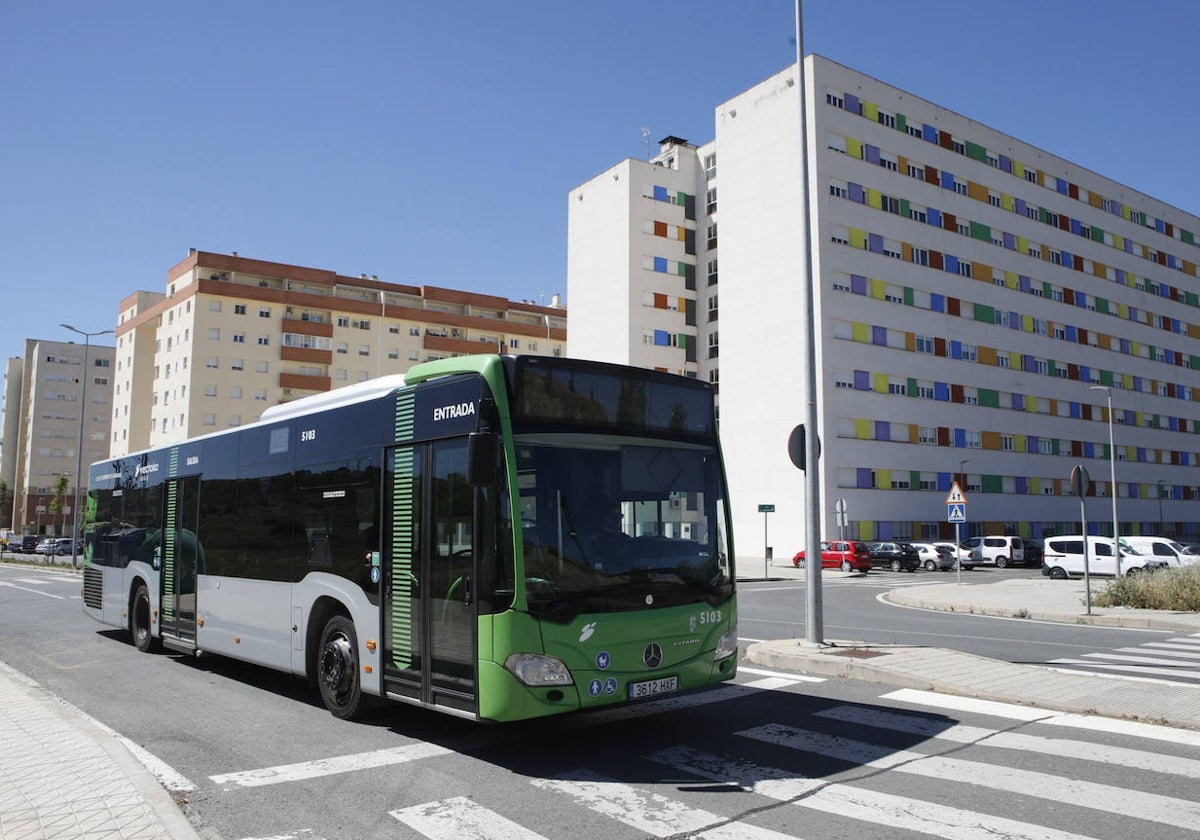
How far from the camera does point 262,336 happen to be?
245 feet

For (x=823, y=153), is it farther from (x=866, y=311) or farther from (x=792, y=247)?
(x=866, y=311)

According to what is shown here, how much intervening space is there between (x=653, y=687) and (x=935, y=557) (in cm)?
4021

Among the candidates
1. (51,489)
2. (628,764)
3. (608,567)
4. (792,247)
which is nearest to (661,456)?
(608,567)

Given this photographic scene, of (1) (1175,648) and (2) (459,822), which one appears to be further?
(1) (1175,648)

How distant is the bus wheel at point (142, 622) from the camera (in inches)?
487

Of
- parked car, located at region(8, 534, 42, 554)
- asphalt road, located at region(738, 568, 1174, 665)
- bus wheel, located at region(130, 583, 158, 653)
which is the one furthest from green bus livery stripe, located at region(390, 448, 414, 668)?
parked car, located at region(8, 534, 42, 554)

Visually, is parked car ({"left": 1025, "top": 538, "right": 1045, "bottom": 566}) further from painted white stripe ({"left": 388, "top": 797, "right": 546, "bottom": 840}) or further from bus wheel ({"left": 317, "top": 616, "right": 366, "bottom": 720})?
painted white stripe ({"left": 388, "top": 797, "right": 546, "bottom": 840})

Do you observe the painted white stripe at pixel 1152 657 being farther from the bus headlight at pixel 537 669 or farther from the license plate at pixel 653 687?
the bus headlight at pixel 537 669

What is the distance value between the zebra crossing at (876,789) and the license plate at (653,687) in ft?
1.47

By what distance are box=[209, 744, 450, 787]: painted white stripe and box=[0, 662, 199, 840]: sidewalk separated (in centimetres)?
57

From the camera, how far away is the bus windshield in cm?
623

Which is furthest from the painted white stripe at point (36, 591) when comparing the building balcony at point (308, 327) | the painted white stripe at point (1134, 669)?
the building balcony at point (308, 327)

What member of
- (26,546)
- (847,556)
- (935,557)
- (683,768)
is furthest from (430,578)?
(26,546)

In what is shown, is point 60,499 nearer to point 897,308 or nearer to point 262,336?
point 262,336
